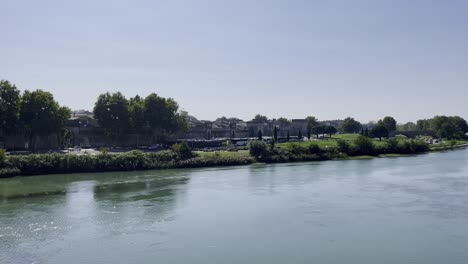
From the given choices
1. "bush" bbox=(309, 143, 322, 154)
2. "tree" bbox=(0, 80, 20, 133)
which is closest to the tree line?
"tree" bbox=(0, 80, 20, 133)

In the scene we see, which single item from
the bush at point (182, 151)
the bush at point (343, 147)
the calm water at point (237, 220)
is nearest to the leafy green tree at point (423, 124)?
the bush at point (343, 147)

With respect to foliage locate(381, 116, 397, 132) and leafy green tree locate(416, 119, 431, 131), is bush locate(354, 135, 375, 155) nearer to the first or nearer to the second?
foliage locate(381, 116, 397, 132)

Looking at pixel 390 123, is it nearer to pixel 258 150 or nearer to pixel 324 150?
pixel 324 150

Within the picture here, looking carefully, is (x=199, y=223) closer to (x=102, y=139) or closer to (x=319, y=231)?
(x=319, y=231)

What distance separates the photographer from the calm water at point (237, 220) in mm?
17719

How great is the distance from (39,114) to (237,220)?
4011 centimetres

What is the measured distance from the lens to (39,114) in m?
55.5

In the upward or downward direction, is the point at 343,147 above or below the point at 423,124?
below

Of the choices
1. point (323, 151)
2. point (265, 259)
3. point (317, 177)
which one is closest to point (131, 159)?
point (317, 177)

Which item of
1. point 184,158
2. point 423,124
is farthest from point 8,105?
point 423,124

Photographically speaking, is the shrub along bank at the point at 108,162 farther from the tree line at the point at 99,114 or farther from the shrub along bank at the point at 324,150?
the tree line at the point at 99,114

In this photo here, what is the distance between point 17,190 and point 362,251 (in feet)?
86.2

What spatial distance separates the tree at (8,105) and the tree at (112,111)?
13.1 metres

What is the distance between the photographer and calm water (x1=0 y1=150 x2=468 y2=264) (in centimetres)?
1772
